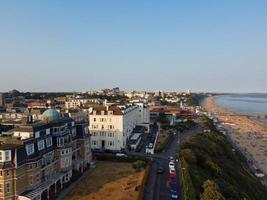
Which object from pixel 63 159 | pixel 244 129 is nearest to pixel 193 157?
pixel 63 159

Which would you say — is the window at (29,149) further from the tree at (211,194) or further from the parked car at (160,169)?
the tree at (211,194)

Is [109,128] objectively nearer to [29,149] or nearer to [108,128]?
[108,128]

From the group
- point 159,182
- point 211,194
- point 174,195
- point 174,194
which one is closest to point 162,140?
point 159,182

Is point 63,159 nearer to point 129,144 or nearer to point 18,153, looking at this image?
point 18,153

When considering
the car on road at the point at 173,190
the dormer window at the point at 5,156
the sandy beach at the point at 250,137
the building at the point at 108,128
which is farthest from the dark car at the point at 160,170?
the sandy beach at the point at 250,137

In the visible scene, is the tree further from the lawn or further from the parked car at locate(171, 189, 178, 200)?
the lawn
